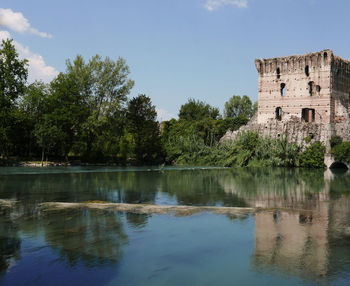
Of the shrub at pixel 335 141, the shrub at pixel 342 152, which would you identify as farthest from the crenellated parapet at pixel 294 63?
the shrub at pixel 342 152

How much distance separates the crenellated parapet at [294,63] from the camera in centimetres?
4416

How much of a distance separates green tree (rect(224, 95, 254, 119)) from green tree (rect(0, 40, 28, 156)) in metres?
49.8

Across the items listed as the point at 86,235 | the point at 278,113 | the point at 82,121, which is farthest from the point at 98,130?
the point at 86,235

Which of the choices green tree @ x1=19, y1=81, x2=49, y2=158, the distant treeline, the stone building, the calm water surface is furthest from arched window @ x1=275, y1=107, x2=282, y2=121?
the calm water surface

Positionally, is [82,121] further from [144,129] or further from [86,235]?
[86,235]

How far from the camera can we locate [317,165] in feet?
127

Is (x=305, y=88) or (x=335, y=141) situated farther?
(x=305, y=88)

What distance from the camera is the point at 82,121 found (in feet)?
137

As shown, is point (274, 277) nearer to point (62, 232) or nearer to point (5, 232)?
point (62, 232)

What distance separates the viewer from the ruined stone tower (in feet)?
145

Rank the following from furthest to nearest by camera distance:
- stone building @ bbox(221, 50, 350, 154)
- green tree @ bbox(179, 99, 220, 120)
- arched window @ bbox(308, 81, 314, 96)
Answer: green tree @ bbox(179, 99, 220, 120)
arched window @ bbox(308, 81, 314, 96)
stone building @ bbox(221, 50, 350, 154)

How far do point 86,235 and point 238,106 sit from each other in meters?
73.7

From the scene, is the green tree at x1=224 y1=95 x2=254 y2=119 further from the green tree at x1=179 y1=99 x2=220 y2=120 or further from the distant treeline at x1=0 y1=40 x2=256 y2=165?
the distant treeline at x1=0 y1=40 x2=256 y2=165

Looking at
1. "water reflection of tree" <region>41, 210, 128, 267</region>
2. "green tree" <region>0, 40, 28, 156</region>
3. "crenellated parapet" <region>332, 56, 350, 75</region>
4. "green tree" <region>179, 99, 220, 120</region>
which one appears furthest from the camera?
"green tree" <region>179, 99, 220, 120</region>
